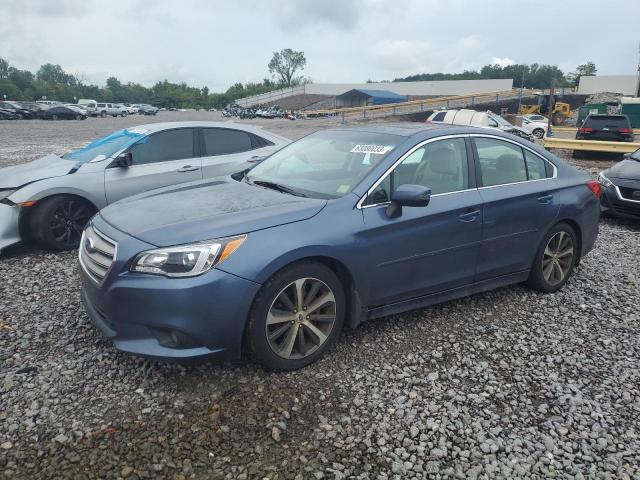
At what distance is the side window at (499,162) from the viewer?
4445mm

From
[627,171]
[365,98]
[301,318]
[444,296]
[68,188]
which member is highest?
[365,98]

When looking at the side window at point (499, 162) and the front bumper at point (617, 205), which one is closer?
the side window at point (499, 162)

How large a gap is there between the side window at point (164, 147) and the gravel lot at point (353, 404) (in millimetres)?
2410

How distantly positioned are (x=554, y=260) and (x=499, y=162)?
115 centimetres

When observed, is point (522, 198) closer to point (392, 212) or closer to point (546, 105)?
point (392, 212)

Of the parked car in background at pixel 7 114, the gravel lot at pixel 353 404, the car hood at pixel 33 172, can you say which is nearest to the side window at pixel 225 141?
the car hood at pixel 33 172

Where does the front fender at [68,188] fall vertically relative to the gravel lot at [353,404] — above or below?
above

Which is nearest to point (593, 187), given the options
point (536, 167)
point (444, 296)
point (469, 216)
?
point (536, 167)

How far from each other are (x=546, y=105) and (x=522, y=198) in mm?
52511

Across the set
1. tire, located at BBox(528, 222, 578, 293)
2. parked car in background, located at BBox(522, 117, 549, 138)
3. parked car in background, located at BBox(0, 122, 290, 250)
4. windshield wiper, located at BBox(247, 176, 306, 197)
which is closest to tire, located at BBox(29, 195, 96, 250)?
parked car in background, located at BBox(0, 122, 290, 250)

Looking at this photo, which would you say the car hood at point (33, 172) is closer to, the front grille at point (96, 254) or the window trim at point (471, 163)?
the front grille at point (96, 254)

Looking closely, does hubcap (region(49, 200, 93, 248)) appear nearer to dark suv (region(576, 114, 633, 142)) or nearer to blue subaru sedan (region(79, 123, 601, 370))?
blue subaru sedan (region(79, 123, 601, 370))

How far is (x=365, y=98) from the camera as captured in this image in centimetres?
7362

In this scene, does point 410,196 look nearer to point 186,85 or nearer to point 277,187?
point 277,187
